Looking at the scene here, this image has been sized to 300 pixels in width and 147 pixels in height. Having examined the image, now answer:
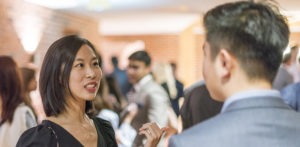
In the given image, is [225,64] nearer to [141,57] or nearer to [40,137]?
[40,137]

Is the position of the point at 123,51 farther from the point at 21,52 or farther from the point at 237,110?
the point at 237,110

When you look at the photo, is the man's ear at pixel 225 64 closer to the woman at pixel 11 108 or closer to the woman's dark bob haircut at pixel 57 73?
the woman's dark bob haircut at pixel 57 73

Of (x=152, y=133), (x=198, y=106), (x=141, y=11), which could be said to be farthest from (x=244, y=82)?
(x=141, y=11)

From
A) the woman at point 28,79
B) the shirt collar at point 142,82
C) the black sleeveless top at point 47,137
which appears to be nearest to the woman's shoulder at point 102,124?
the black sleeveless top at point 47,137

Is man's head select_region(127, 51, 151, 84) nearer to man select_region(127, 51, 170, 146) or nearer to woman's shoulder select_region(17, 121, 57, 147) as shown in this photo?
man select_region(127, 51, 170, 146)

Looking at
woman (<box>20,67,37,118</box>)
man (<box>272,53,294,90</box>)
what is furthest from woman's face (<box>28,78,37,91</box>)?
man (<box>272,53,294,90</box>)

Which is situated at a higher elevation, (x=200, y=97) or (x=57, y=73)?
(x=57, y=73)

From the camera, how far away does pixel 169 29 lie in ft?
46.5

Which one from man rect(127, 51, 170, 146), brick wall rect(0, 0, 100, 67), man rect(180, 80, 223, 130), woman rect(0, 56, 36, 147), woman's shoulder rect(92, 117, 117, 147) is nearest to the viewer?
woman's shoulder rect(92, 117, 117, 147)

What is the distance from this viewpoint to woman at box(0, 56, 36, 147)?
3080 millimetres

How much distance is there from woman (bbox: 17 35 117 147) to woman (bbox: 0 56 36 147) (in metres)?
1.08

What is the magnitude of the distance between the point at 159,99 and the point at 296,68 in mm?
1477

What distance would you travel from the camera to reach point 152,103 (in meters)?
4.38

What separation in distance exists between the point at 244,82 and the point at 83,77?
940mm
